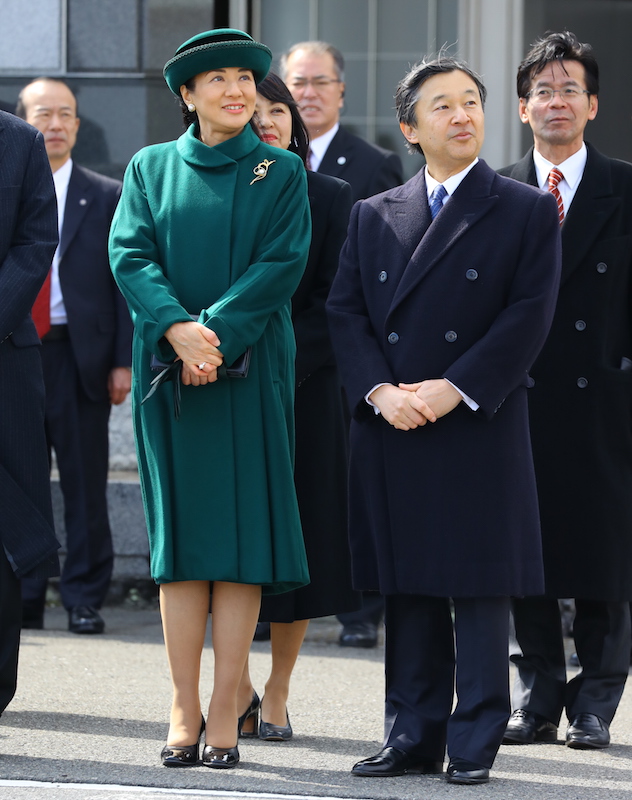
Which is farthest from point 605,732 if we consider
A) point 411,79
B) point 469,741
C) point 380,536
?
point 411,79

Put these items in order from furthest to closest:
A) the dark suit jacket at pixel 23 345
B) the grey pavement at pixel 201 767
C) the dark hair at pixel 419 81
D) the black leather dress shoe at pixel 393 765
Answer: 1. the dark suit jacket at pixel 23 345
2. the dark hair at pixel 419 81
3. the black leather dress shoe at pixel 393 765
4. the grey pavement at pixel 201 767

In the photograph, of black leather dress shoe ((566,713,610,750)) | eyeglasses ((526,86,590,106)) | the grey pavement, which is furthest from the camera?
eyeglasses ((526,86,590,106))

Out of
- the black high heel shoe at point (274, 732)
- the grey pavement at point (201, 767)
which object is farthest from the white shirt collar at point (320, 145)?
the black high heel shoe at point (274, 732)

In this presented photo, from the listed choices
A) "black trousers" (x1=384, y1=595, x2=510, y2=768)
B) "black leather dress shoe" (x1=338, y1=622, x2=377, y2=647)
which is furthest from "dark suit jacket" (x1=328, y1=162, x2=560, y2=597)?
"black leather dress shoe" (x1=338, y1=622, x2=377, y2=647)

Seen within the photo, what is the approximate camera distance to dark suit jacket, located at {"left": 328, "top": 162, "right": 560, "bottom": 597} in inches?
159

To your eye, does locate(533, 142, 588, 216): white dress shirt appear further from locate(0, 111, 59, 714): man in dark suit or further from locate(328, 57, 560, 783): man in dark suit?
locate(0, 111, 59, 714): man in dark suit

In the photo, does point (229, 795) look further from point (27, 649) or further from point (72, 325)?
point (72, 325)

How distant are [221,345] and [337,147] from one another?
262 centimetres

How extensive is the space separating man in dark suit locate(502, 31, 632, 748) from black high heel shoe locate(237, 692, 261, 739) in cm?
76

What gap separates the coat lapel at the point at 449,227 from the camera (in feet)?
13.5

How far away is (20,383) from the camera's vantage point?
178 inches

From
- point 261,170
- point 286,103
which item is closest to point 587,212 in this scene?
point 286,103

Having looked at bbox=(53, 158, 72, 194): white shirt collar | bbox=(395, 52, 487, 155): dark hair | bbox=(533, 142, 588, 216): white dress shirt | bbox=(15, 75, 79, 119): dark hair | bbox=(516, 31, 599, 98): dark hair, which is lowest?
bbox=(533, 142, 588, 216): white dress shirt

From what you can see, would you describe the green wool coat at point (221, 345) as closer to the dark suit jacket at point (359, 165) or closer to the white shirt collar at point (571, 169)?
the white shirt collar at point (571, 169)
